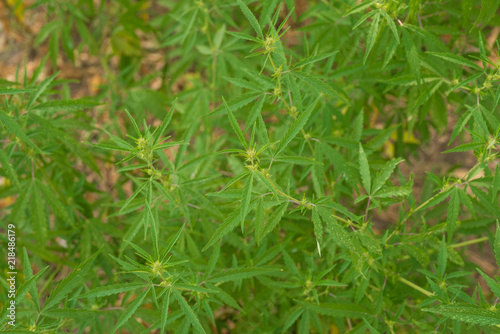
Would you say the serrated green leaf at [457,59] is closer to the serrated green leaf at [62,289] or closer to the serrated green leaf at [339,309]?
the serrated green leaf at [339,309]

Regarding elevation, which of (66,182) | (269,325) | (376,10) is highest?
(376,10)

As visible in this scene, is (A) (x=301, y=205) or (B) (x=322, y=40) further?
(B) (x=322, y=40)

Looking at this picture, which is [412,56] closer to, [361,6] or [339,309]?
[361,6]

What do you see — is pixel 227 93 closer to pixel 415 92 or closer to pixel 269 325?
pixel 415 92

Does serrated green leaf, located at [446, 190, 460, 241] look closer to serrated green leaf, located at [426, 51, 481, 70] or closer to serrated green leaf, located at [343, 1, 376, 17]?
serrated green leaf, located at [426, 51, 481, 70]

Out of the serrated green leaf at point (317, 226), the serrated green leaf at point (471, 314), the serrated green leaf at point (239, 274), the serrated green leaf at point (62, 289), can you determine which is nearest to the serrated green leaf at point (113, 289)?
the serrated green leaf at point (62, 289)

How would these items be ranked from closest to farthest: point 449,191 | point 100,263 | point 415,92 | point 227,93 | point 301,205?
point 301,205 < point 449,191 < point 415,92 < point 100,263 < point 227,93

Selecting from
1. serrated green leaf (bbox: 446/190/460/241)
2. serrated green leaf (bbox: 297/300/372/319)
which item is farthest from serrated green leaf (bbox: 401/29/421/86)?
serrated green leaf (bbox: 297/300/372/319)

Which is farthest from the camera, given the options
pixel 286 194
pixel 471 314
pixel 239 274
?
pixel 239 274

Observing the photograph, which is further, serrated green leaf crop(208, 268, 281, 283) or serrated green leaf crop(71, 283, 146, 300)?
serrated green leaf crop(208, 268, 281, 283)

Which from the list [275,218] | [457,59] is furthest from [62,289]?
[457,59]

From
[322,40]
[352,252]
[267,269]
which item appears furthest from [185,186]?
[322,40]
